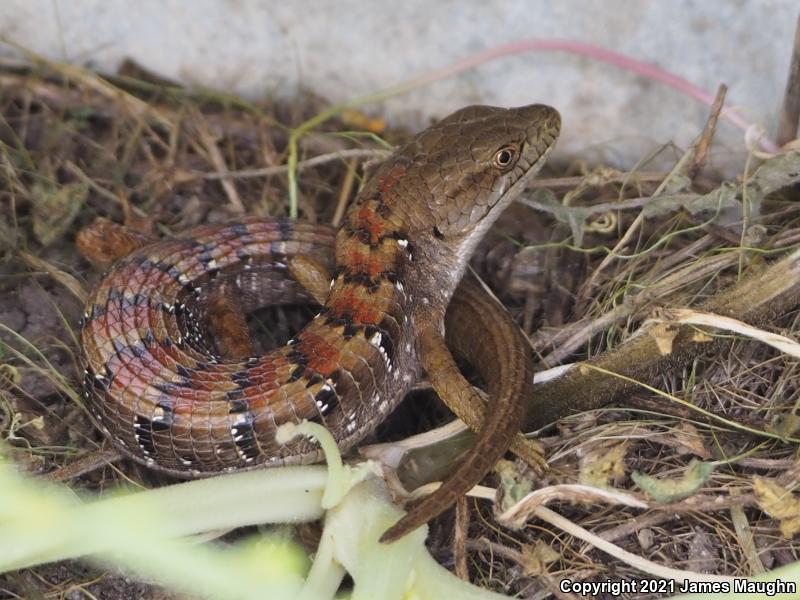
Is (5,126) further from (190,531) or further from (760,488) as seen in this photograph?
(760,488)

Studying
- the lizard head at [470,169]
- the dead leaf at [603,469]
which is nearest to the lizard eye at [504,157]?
the lizard head at [470,169]

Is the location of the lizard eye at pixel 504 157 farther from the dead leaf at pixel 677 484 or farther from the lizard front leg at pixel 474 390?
the dead leaf at pixel 677 484

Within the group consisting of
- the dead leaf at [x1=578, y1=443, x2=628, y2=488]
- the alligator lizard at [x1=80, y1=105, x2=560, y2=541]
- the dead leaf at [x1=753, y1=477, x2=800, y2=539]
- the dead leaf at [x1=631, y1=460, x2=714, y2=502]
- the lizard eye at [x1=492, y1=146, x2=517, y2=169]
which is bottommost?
the dead leaf at [x1=753, y1=477, x2=800, y2=539]

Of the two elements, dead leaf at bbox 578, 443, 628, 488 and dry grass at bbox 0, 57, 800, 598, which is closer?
dead leaf at bbox 578, 443, 628, 488

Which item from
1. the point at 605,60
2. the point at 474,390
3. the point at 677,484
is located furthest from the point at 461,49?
the point at 677,484

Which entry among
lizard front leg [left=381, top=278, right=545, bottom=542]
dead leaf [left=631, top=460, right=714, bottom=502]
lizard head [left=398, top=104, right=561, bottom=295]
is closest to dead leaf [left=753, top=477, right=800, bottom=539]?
dead leaf [left=631, top=460, right=714, bottom=502]

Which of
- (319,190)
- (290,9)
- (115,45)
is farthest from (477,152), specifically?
(115,45)

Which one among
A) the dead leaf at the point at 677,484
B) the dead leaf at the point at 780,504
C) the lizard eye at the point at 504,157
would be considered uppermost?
the lizard eye at the point at 504,157

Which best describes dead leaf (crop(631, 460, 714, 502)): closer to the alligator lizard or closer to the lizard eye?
the alligator lizard
